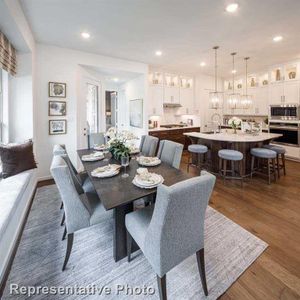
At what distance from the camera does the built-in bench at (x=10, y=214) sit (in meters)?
1.66

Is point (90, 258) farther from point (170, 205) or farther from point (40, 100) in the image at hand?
point (40, 100)

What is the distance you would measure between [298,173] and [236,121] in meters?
1.85

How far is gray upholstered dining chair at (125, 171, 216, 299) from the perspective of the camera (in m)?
1.13

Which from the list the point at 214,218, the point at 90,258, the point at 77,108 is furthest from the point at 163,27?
the point at 90,258

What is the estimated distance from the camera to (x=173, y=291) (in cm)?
150

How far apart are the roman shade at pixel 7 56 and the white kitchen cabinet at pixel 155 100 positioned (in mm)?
3625

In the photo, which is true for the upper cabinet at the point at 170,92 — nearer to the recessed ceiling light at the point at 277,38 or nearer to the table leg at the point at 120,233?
the recessed ceiling light at the point at 277,38

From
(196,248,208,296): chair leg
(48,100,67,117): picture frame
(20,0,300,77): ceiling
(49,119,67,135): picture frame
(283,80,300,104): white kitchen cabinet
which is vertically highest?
(20,0,300,77): ceiling

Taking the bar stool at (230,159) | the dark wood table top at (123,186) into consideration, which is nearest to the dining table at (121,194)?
the dark wood table top at (123,186)

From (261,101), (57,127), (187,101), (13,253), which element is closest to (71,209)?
(13,253)

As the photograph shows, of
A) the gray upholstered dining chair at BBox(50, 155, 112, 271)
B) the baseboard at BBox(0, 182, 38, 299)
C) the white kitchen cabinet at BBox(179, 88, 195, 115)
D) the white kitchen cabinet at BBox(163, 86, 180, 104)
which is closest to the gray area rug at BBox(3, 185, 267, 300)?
the baseboard at BBox(0, 182, 38, 299)

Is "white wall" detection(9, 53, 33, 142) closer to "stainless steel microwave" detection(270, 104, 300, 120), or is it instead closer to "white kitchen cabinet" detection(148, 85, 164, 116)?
"white kitchen cabinet" detection(148, 85, 164, 116)

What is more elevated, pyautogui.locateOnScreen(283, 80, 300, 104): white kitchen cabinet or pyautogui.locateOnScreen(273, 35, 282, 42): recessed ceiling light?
pyautogui.locateOnScreen(273, 35, 282, 42): recessed ceiling light

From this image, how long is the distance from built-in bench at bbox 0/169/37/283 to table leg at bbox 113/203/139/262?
93 cm
